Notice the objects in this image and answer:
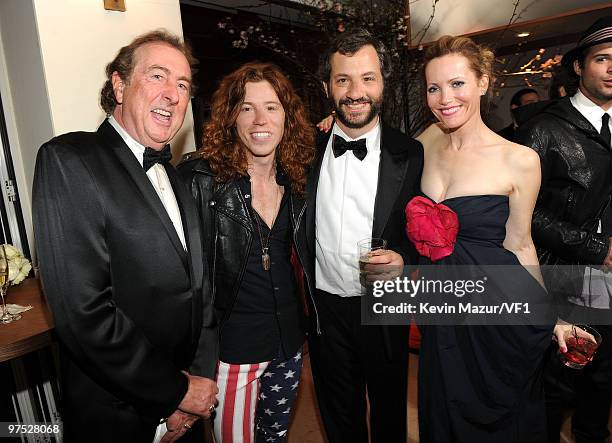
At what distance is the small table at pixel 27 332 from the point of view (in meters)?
1.71

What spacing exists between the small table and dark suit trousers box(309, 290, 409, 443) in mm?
1189

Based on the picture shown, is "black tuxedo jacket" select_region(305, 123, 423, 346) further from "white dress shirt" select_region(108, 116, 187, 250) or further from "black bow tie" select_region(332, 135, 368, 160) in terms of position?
"white dress shirt" select_region(108, 116, 187, 250)

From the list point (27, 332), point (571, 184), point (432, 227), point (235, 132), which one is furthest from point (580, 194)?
point (27, 332)

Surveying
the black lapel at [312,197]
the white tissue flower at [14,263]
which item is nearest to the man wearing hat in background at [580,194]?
the black lapel at [312,197]

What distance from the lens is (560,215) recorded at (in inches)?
88.7

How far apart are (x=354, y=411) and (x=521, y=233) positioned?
1187 millimetres

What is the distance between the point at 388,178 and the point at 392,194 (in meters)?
0.08

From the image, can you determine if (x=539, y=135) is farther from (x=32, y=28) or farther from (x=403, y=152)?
(x=32, y=28)

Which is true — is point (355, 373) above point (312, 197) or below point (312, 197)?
below

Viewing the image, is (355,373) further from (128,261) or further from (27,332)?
(27,332)

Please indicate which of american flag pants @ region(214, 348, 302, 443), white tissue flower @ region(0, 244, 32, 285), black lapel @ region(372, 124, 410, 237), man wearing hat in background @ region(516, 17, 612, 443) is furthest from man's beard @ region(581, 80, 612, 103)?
white tissue flower @ region(0, 244, 32, 285)

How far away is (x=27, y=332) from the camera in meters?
1.81

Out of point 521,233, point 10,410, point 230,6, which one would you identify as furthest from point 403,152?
point 230,6

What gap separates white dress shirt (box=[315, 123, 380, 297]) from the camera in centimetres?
211
